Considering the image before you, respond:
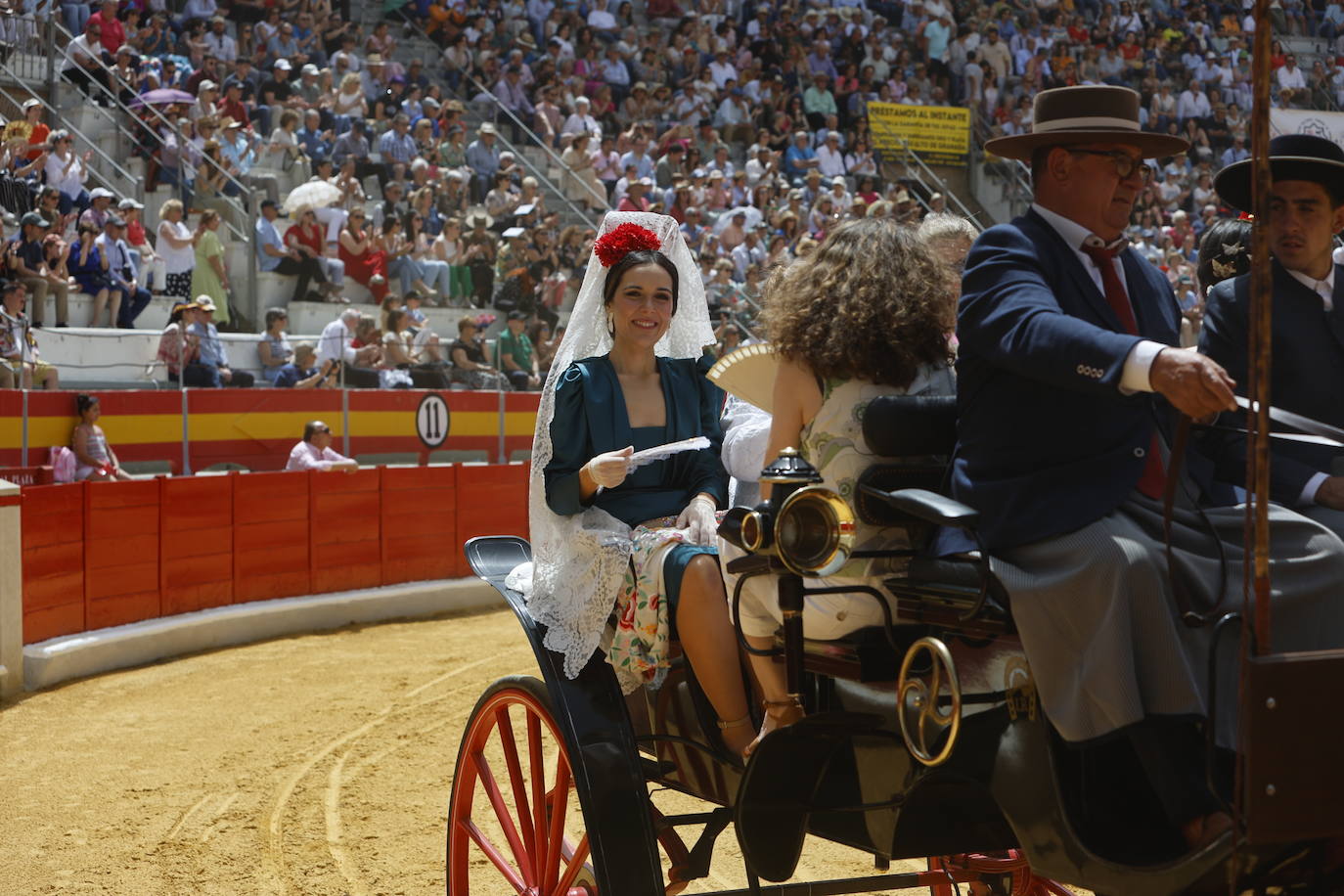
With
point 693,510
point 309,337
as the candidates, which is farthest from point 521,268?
point 693,510

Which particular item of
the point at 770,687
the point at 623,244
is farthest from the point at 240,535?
the point at 770,687

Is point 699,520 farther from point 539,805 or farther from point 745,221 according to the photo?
point 745,221

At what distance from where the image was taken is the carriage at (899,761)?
2.06 m

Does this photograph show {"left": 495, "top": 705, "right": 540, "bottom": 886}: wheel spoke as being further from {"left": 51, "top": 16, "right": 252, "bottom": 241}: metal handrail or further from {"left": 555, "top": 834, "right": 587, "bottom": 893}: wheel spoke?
{"left": 51, "top": 16, "right": 252, "bottom": 241}: metal handrail

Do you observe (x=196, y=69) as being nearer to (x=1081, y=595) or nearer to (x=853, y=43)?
(x=853, y=43)

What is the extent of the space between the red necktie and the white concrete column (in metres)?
6.56

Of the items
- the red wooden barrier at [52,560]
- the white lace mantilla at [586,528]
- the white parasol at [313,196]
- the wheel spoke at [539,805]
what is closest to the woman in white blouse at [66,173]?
the white parasol at [313,196]

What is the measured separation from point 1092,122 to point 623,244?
1.51m

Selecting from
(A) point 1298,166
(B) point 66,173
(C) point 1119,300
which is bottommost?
(C) point 1119,300

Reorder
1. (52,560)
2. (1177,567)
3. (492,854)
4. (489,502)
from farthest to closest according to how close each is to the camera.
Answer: (489,502) → (52,560) → (492,854) → (1177,567)

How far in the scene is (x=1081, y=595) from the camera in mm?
2197

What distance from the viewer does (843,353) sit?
2850mm

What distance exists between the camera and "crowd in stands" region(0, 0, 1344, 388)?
1262 cm

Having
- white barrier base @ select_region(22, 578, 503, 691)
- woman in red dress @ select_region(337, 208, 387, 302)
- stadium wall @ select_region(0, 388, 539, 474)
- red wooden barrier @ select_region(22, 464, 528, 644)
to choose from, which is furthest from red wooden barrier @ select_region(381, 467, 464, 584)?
woman in red dress @ select_region(337, 208, 387, 302)
